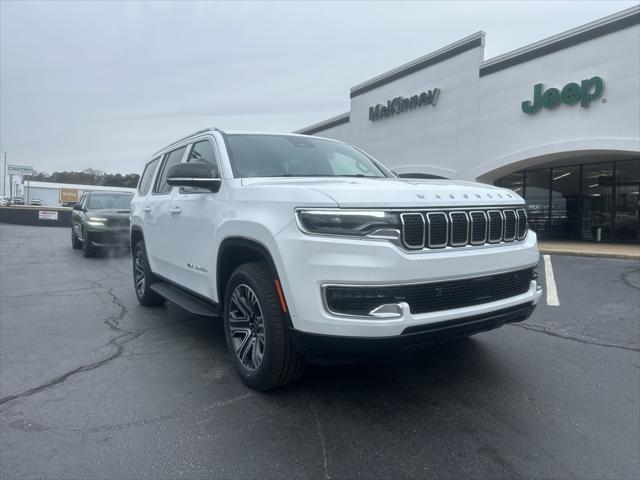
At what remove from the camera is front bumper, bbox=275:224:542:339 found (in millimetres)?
2723

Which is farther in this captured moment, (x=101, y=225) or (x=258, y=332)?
(x=101, y=225)

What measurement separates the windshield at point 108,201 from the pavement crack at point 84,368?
949cm

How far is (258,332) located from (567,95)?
1424 centimetres

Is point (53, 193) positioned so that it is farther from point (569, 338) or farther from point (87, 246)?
point (569, 338)

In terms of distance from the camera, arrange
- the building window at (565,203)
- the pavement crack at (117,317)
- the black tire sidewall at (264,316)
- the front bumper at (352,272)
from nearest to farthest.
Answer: the front bumper at (352,272), the black tire sidewall at (264,316), the pavement crack at (117,317), the building window at (565,203)

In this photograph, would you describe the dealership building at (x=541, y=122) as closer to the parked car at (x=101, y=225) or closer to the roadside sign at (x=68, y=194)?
the parked car at (x=101, y=225)

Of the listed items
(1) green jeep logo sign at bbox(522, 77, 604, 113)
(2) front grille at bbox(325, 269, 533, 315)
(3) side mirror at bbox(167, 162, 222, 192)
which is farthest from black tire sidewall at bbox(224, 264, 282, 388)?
(1) green jeep logo sign at bbox(522, 77, 604, 113)

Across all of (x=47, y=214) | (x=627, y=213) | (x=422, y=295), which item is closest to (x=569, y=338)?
(x=422, y=295)

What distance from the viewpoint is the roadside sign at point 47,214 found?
29078 millimetres

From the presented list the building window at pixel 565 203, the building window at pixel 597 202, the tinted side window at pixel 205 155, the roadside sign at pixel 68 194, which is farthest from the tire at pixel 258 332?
the roadside sign at pixel 68 194

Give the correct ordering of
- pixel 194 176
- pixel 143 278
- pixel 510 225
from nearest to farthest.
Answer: pixel 510 225 < pixel 194 176 < pixel 143 278

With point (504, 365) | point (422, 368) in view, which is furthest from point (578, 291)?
point (422, 368)

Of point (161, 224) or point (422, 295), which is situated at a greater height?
point (161, 224)

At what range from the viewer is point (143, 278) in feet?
21.0
